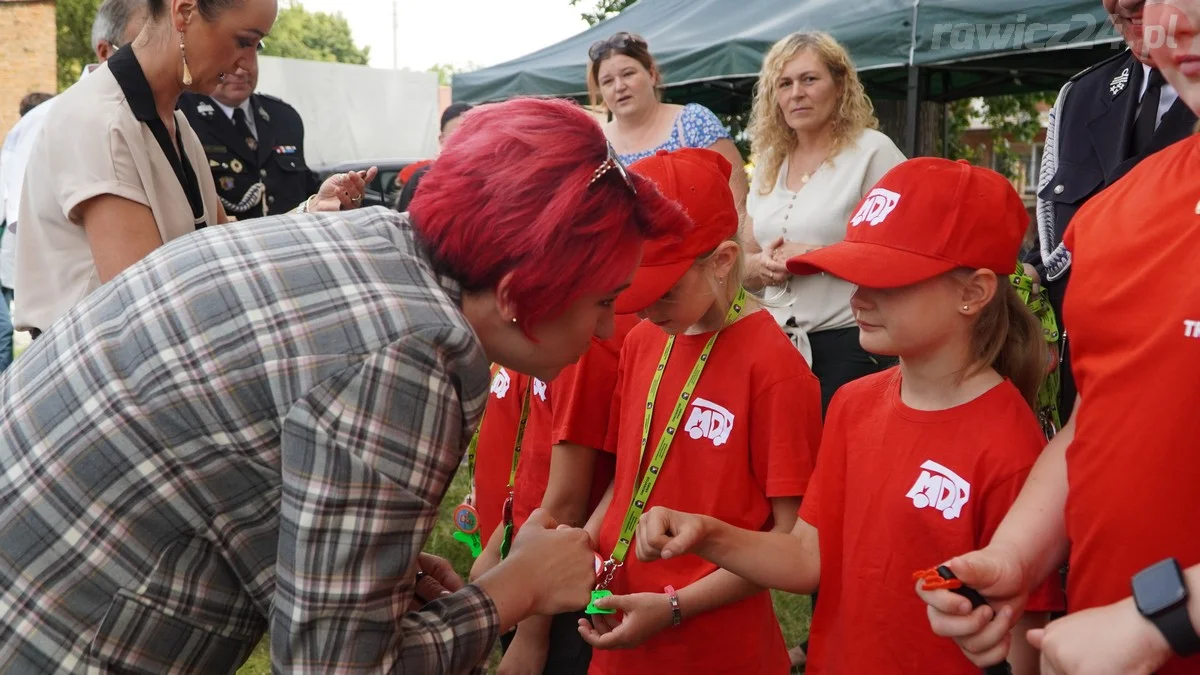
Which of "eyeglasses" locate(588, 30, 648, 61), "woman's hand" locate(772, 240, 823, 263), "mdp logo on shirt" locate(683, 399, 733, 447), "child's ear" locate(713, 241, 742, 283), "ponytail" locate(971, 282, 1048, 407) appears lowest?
"mdp logo on shirt" locate(683, 399, 733, 447)

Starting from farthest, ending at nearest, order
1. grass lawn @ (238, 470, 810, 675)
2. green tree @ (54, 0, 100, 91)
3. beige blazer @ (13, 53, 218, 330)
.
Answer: green tree @ (54, 0, 100, 91), grass lawn @ (238, 470, 810, 675), beige blazer @ (13, 53, 218, 330)

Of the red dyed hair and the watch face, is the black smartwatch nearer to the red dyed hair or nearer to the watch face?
the watch face

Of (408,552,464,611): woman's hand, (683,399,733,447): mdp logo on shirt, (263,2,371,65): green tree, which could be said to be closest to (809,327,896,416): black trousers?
(683,399,733,447): mdp logo on shirt

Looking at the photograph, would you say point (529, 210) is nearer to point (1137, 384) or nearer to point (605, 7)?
point (1137, 384)

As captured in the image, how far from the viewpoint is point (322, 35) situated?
76.2 metres

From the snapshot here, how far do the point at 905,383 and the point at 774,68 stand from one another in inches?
96.5

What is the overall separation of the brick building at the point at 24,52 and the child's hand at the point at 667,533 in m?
24.8

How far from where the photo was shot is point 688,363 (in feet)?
8.32

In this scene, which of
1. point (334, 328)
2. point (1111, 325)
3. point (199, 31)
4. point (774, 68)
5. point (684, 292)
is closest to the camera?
point (334, 328)

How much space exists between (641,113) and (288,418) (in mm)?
3435

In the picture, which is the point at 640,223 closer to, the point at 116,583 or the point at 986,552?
the point at 986,552

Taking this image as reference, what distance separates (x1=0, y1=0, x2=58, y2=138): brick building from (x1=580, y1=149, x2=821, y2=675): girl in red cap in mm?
24268

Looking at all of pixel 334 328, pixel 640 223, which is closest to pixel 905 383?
pixel 640 223

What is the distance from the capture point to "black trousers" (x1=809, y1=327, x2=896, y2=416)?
13.0ft
